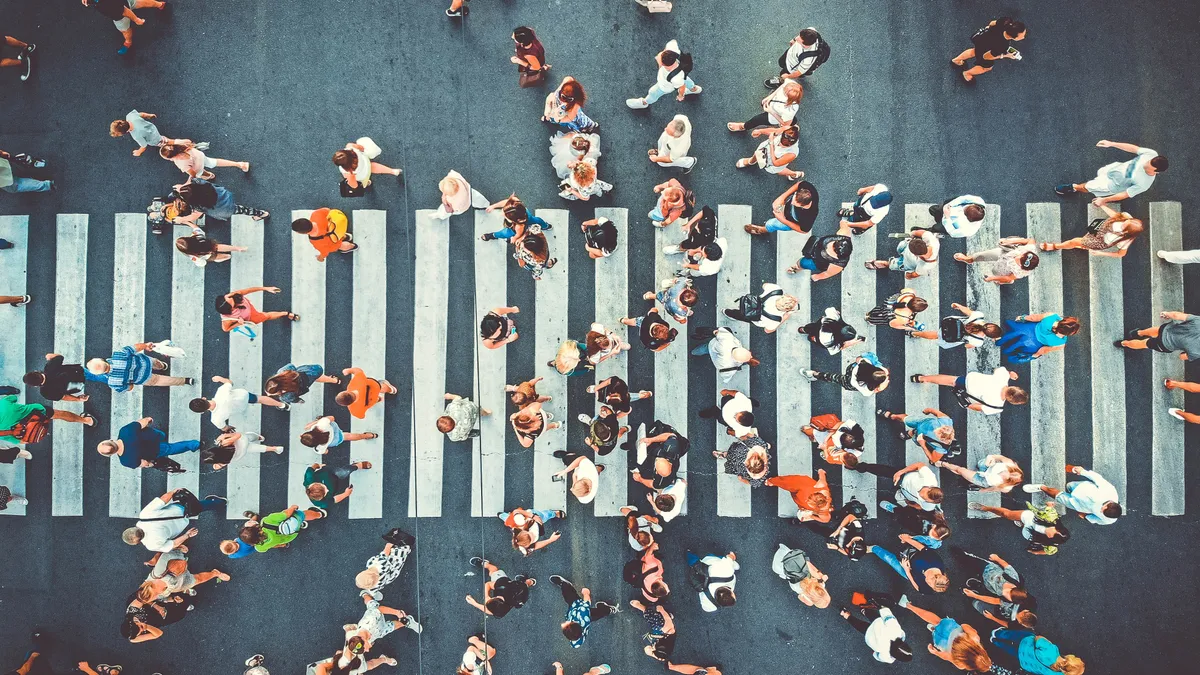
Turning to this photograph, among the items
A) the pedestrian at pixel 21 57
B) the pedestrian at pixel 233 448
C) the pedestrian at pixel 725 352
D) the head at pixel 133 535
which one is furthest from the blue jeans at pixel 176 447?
the pedestrian at pixel 725 352

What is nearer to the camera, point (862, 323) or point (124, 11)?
point (124, 11)

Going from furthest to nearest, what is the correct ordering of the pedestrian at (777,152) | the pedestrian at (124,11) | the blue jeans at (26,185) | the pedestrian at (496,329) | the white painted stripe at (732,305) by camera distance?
1. the white painted stripe at (732,305)
2. the blue jeans at (26,185)
3. the pedestrian at (124,11)
4. the pedestrian at (777,152)
5. the pedestrian at (496,329)

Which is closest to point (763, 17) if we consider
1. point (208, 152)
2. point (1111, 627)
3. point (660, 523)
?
point (660, 523)

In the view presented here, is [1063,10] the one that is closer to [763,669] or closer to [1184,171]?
[1184,171]

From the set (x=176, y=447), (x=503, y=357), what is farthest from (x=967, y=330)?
(x=176, y=447)

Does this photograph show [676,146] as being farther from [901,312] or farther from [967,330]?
[967,330]

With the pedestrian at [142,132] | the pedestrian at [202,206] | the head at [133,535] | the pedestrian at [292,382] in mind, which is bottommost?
the head at [133,535]

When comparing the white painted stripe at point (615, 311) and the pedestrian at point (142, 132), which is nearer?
the pedestrian at point (142, 132)

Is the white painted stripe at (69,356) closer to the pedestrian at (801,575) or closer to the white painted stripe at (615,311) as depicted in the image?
the white painted stripe at (615,311)
